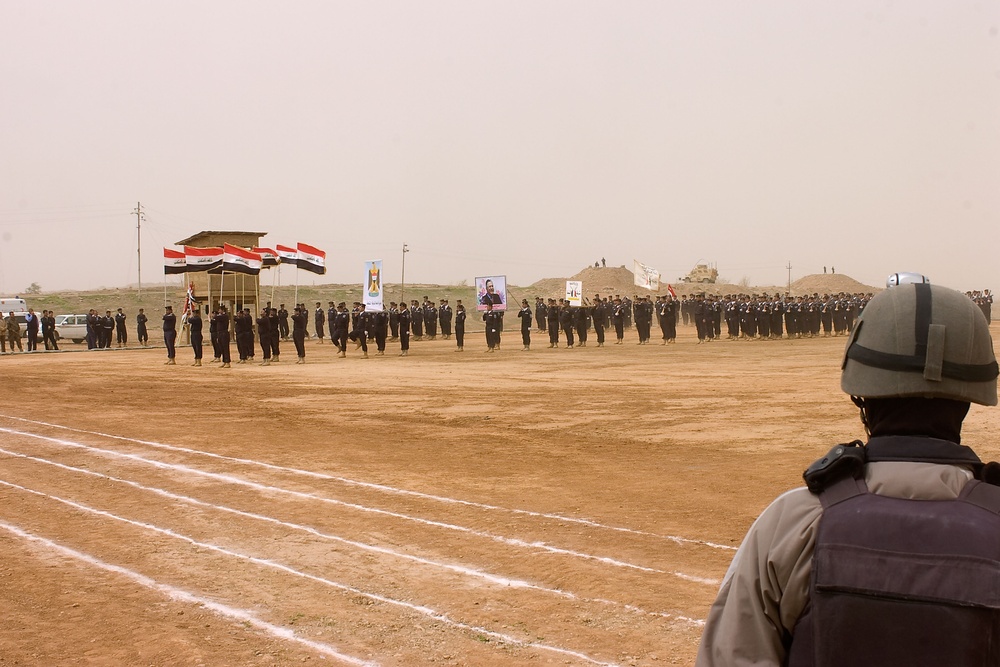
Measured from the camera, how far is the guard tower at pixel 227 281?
3997cm

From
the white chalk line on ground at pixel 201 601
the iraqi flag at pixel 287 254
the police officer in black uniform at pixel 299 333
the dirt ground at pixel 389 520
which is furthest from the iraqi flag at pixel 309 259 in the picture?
the white chalk line on ground at pixel 201 601

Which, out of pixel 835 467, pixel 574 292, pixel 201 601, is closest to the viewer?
pixel 835 467

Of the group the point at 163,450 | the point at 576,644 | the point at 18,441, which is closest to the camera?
the point at 576,644

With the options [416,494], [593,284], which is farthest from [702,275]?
[416,494]

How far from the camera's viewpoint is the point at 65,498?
8773 millimetres

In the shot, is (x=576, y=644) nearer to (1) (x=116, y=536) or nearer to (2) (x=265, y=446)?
(1) (x=116, y=536)

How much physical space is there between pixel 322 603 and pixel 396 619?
1.85ft

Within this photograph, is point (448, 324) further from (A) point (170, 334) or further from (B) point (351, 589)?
(B) point (351, 589)

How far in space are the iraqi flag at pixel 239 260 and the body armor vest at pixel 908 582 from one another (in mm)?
35065

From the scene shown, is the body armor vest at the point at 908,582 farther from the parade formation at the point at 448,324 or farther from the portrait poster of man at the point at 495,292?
the portrait poster of man at the point at 495,292

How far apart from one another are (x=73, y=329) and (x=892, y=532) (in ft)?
167

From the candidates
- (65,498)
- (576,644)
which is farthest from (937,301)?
(65,498)

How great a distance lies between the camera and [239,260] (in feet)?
116

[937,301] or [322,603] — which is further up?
[937,301]
